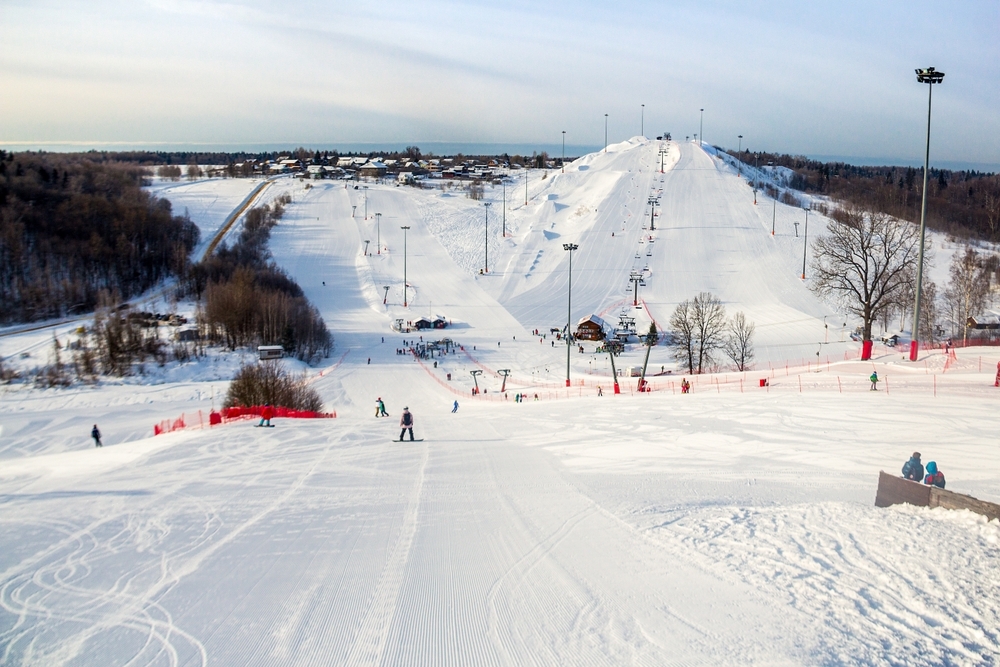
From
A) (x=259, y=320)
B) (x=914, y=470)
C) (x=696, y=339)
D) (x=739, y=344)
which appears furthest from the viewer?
(x=259, y=320)

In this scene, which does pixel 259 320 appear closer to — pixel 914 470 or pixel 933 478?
pixel 914 470

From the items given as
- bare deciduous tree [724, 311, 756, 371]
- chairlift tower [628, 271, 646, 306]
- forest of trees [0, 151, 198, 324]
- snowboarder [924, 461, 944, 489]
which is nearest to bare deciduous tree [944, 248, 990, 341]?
bare deciduous tree [724, 311, 756, 371]

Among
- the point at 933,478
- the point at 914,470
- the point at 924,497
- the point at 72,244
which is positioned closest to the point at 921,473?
the point at 914,470

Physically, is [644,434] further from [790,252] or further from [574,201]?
[574,201]

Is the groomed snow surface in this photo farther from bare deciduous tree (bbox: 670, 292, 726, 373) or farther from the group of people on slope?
bare deciduous tree (bbox: 670, 292, 726, 373)

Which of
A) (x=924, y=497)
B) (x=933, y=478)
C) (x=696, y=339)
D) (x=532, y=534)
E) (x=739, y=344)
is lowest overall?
(x=532, y=534)

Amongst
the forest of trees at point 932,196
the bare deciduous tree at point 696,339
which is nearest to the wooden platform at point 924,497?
the bare deciduous tree at point 696,339

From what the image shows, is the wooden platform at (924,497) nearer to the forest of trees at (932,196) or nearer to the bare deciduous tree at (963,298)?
the bare deciduous tree at (963,298)
